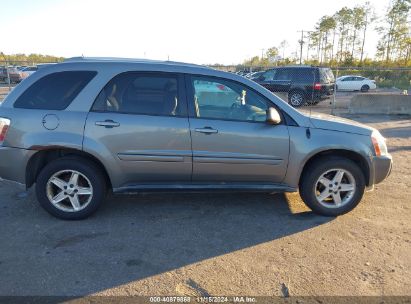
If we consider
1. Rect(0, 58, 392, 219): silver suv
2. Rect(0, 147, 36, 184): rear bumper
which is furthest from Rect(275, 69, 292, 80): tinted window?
Rect(0, 147, 36, 184): rear bumper

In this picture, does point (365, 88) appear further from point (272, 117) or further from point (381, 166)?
point (272, 117)

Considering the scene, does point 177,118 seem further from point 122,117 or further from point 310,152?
point 310,152

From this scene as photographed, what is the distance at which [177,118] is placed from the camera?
4047mm

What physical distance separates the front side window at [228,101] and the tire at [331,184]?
89 cm

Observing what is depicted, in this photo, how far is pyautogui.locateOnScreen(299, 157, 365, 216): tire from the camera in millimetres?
4230

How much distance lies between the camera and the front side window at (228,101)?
4.15 metres

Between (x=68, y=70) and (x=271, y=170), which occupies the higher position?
(x=68, y=70)

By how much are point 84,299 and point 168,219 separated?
1.58 meters

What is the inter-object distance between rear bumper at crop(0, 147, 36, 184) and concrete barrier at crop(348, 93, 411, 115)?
41.5 feet

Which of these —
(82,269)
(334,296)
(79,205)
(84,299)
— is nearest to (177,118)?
(79,205)

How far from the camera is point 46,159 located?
165 inches

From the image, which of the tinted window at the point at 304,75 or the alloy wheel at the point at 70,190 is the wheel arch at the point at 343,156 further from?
the tinted window at the point at 304,75

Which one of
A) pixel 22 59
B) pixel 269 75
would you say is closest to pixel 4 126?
pixel 269 75

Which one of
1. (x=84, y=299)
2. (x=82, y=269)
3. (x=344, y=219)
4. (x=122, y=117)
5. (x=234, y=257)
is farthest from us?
(x=344, y=219)
